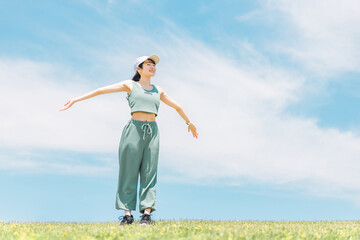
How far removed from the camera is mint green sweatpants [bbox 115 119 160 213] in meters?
8.39

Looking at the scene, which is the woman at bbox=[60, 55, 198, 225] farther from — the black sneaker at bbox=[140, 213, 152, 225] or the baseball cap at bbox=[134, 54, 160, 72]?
the baseball cap at bbox=[134, 54, 160, 72]

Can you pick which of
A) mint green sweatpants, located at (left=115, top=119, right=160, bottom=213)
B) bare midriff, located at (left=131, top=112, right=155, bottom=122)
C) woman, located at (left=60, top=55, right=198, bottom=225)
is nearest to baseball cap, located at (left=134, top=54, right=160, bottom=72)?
woman, located at (left=60, top=55, right=198, bottom=225)

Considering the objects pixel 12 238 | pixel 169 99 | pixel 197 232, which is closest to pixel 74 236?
pixel 12 238

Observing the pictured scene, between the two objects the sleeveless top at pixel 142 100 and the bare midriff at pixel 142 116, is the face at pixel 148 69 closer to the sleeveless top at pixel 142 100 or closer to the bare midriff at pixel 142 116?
the sleeveless top at pixel 142 100

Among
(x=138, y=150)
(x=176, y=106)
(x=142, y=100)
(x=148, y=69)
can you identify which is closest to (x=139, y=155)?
(x=138, y=150)

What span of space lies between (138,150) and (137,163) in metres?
0.26

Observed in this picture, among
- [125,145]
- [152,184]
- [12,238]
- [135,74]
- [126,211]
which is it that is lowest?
[12,238]

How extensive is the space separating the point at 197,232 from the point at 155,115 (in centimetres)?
286

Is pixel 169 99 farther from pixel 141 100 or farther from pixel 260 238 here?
pixel 260 238

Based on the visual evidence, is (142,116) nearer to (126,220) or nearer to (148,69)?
(148,69)

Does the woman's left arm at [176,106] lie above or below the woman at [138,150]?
above

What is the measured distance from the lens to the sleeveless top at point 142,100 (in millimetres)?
8414

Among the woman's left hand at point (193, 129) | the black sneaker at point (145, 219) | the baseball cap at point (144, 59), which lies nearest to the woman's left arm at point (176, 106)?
the woman's left hand at point (193, 129)

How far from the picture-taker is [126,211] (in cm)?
853
